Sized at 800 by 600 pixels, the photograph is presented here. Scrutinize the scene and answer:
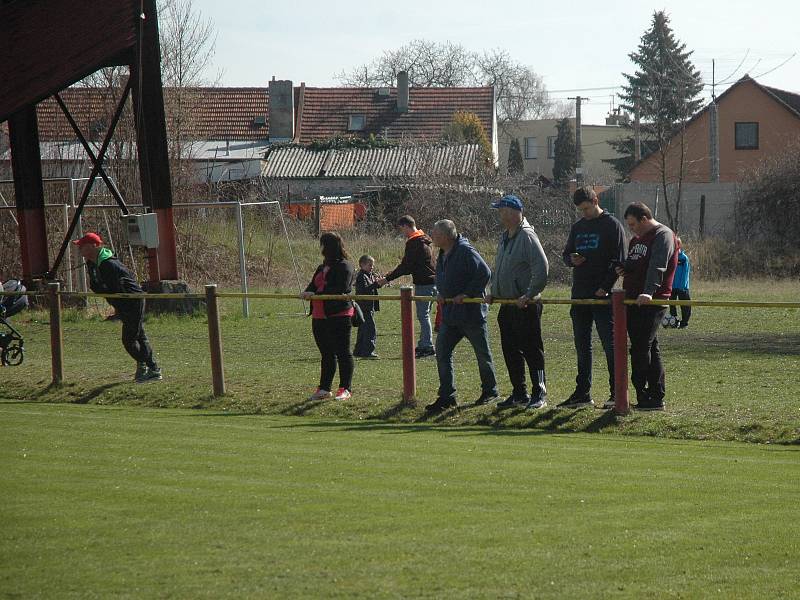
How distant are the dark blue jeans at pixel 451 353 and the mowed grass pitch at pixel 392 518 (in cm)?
178

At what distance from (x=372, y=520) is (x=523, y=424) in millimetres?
4442

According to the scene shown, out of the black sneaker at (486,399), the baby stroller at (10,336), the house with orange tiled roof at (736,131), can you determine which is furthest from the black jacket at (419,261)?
the house with orange tiled roof at (736,131)

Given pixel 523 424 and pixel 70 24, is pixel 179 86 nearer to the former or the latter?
pixel 70 24

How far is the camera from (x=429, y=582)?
5.32 meters

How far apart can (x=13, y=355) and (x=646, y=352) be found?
938 cm

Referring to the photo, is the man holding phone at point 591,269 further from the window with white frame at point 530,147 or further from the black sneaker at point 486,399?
the window with white frame at point 530,147

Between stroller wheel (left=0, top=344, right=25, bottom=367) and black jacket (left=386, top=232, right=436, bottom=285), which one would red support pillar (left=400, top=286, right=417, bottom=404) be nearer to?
black jacket (left=386, top=232, right=436, bottom=285)

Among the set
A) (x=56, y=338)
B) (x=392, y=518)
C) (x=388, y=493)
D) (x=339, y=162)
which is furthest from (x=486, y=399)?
(x=339, y=162)

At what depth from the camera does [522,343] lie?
11.1m

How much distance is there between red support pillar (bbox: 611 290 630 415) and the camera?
10.4 meters

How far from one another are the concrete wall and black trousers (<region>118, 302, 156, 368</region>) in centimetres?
2763

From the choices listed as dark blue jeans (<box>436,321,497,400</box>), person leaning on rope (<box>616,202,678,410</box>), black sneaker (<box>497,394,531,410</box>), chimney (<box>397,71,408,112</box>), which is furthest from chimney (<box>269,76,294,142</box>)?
person leaning on rope (<box>616,202,678,410</box>)

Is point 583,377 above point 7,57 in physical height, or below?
below

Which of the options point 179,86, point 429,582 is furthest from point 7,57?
point 179,86
